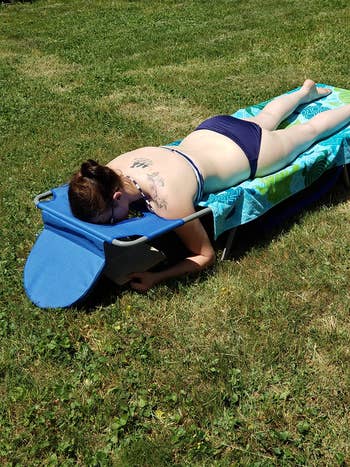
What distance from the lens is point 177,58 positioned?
28.6ft

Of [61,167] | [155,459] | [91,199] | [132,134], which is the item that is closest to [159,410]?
[155,459]

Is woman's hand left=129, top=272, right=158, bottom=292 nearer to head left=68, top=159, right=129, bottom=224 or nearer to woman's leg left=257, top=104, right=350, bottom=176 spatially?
head left=68, top=159, right=129, bottom=224

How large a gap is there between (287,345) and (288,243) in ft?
3.61

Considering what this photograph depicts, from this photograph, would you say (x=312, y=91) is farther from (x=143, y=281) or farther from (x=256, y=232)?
(x=143, y=281)

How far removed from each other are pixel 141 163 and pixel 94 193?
57 cm

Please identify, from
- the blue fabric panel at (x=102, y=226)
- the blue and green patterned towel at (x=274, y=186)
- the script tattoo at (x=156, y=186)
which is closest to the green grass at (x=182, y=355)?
the blue and green patterned towel at (x=274, y=186)

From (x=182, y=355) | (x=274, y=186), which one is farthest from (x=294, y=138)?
(x=182, y=355)

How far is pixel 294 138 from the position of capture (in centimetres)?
431

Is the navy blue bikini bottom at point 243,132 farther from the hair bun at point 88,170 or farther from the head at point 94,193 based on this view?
the hair bun at point 88,170

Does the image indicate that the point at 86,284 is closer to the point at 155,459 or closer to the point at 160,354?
the point at 160,354

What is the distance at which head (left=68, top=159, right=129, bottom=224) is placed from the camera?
3.30 metres

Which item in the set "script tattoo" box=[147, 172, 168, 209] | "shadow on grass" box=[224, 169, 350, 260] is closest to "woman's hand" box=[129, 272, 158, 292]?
"script tattoo" box=[147, 172, 168, 209]

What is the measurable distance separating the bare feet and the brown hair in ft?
8.38

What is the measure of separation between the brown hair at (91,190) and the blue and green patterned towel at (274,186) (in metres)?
0.72
